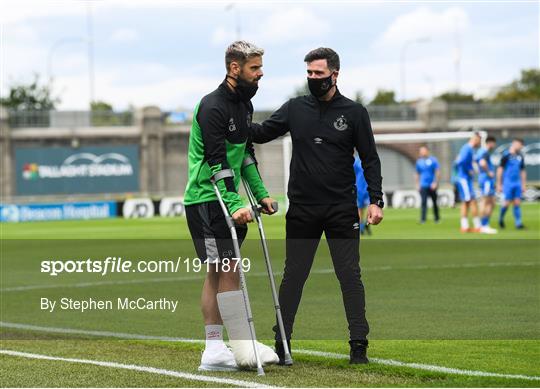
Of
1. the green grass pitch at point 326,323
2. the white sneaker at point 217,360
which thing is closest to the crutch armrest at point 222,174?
the white sneaker at point 217,360

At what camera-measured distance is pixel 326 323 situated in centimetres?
1117

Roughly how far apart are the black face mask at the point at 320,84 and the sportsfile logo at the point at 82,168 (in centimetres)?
7100

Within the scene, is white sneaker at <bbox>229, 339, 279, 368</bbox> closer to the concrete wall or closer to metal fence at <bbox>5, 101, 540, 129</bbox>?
the concrete wall

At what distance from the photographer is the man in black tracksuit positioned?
8531 millimetres

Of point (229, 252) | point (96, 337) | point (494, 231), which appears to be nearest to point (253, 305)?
point (96, 337)

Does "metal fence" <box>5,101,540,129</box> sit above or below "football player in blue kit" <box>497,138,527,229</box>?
above

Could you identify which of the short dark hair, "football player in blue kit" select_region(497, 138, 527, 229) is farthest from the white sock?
"football player in blue kit" select_region(497, 138, 527, 229)

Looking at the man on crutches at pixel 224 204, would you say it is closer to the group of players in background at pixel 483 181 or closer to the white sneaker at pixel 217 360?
the white sneaker at pixel 217 360

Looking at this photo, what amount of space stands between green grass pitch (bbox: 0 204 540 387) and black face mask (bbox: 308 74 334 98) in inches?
76.7

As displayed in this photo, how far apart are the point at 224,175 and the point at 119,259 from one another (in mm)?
13584

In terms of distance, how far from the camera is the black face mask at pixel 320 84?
8469 mm

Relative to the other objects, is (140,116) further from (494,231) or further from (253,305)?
(253,305)

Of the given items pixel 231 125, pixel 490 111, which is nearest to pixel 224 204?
pixel 231 125

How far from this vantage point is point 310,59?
856cm
